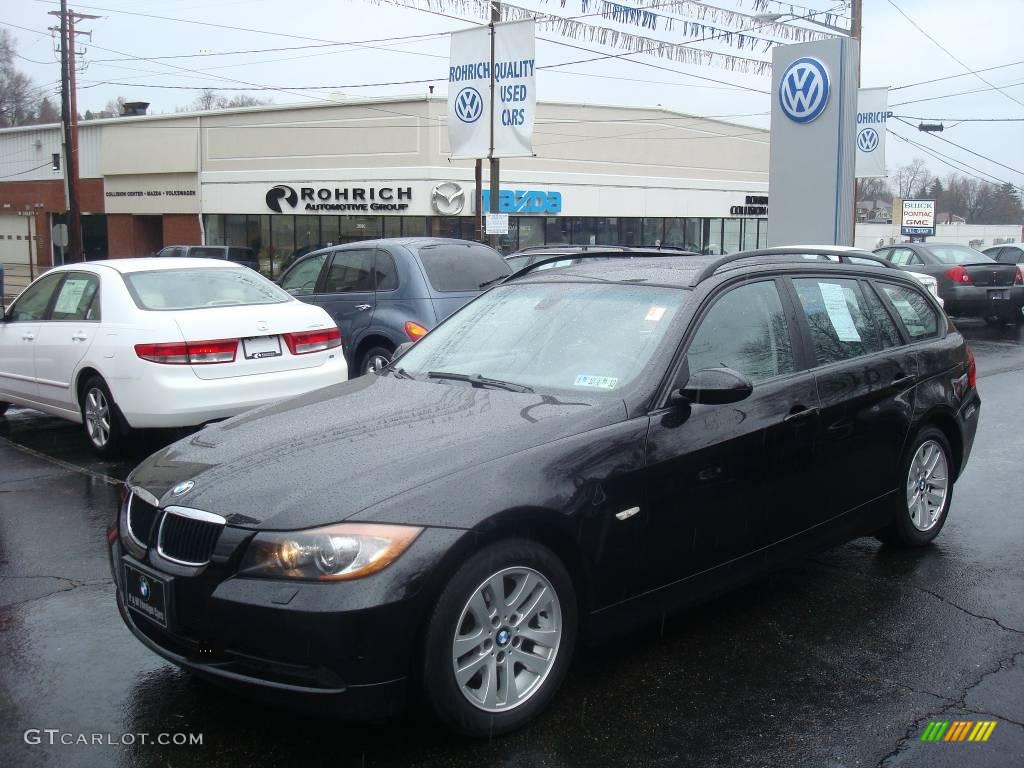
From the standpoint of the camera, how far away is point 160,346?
7.51 meters

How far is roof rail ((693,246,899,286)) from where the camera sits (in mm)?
4531

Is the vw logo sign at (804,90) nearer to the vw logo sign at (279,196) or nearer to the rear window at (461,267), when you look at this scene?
the rear window at (461,267)

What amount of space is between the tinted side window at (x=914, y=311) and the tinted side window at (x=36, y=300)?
22.3ft

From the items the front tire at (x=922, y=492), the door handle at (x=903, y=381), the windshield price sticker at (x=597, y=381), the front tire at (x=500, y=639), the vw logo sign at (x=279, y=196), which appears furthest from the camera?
the vw logo sign at (x=279, y=196)

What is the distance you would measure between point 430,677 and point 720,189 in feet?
143

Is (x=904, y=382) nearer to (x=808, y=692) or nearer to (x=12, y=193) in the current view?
(x=808, y=692)

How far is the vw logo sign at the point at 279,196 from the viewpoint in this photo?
38.2m

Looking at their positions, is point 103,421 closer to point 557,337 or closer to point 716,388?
point 557,337

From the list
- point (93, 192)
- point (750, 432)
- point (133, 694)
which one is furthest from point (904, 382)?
point (93, 192)

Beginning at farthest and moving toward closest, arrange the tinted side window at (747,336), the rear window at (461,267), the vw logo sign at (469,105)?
the vw logo sign at (469,105), the rear window at (461,267), the tinted side window at (747,336)

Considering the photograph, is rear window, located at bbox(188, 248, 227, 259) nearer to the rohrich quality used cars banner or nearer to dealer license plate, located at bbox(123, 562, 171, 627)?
the rohrich quality used cars banner

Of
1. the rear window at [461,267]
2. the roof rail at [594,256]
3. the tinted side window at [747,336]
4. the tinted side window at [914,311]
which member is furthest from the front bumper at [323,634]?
the rear window at [461,267]

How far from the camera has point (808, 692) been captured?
3900 mm

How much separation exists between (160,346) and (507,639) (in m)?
4.93
